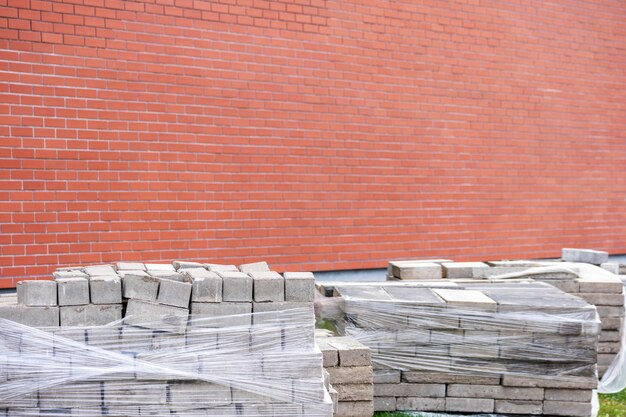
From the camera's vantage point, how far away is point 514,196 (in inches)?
442

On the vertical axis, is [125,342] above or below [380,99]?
below

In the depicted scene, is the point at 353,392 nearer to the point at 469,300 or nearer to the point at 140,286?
the point at 469,300

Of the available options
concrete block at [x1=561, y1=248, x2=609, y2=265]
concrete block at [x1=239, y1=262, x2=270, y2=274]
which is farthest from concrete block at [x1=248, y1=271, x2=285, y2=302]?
concrete block at [x1=561, y1=248, x2=609, y2=265]

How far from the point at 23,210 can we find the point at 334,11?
15.0ft

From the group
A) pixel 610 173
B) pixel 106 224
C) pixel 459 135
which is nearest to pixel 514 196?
pixel 459 135

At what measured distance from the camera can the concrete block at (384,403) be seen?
632cm

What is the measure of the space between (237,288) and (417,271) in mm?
3254

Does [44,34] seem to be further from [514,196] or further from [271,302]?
[514,196]

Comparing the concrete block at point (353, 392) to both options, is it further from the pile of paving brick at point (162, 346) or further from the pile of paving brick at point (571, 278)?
the pile of paving brick at point (571, 278)

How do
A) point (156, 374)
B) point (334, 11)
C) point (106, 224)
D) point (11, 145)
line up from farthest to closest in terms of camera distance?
1. point (334, 11)
2. point (106, 224)
3. point (11, 145)
4. point (156, 374)

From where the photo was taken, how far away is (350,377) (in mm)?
5574

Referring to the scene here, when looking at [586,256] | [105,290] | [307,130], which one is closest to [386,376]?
[105,290]

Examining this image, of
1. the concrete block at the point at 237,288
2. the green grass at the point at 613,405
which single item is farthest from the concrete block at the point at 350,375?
the green grass at the point at 613,405

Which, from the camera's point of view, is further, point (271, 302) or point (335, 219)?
point (335, 219)
